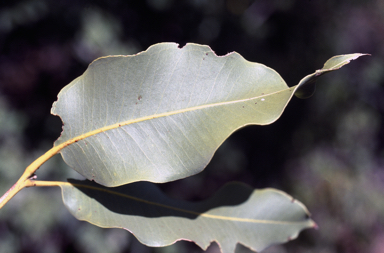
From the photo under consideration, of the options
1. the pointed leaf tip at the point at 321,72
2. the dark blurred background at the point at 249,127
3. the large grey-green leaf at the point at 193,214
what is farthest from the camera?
the dark blurred background at the point at 249,127

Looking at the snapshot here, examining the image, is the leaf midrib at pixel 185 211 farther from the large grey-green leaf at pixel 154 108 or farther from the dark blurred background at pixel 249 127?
the dark blurred background at pixel 249 127

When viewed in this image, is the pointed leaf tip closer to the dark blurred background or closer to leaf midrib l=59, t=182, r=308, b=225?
leaf midrib l=59, t=182, r=308, b=225

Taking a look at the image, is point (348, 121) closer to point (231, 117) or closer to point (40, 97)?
point (231, 117)

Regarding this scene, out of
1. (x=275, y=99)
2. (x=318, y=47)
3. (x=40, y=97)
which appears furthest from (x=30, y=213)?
(x=318, y=47)

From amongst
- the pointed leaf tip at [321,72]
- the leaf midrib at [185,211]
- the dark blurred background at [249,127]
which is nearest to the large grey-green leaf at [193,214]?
the leaf midrib at [185,211]

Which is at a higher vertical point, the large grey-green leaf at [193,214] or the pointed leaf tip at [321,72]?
the pointed leaf tip at [321,72]

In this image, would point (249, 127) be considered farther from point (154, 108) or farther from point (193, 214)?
point (154, 108)

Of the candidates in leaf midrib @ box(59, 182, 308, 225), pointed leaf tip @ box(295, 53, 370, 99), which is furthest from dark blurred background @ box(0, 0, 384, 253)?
pointed leaf tip @ box(295, 53, 370, 99)
